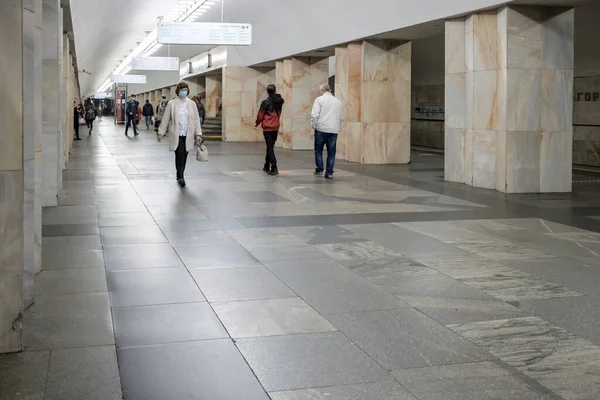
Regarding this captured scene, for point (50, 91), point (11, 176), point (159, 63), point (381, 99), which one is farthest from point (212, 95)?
point (11, 176)

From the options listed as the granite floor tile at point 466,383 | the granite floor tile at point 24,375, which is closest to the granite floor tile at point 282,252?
the granite floor tile at point 24,375

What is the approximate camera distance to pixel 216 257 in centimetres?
739

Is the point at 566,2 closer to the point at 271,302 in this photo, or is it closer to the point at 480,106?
the point at 480,106

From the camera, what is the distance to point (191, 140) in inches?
551

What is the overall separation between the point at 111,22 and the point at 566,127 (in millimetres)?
21564

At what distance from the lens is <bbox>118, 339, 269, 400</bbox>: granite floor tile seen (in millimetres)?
3861

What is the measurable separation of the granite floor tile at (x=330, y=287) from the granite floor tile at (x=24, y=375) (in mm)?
1934

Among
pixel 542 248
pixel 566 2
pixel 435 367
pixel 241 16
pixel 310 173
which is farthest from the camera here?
pixel 241 16

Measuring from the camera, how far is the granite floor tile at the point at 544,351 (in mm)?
4039

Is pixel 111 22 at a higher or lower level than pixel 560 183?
higher

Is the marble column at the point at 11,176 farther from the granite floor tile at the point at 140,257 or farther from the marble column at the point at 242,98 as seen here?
the marble column at the point at 242,98

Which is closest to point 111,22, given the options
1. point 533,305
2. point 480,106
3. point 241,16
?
point 241,16

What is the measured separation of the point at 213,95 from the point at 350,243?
36.4 meters

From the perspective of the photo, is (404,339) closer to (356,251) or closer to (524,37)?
(356,251)
